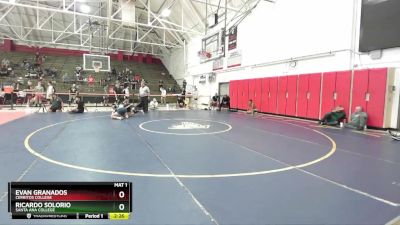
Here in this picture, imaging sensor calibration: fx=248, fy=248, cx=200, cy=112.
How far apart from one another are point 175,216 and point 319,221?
141 centimetres

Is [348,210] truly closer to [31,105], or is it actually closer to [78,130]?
[78,130]

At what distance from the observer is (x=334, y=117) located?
9672mm

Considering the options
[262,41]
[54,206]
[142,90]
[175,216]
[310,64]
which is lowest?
[175,216]

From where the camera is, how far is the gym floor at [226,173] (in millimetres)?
2568

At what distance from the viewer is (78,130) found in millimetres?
7535

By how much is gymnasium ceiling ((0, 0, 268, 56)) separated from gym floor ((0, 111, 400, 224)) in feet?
37.4

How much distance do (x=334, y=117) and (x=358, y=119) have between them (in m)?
1.01

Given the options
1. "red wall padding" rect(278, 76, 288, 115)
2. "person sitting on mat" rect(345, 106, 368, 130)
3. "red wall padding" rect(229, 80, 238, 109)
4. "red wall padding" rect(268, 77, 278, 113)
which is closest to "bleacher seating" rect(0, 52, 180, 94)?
"red wall padding" rect(229, 80, 238, 109)

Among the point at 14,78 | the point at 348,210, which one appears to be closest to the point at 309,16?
the point at 348,210

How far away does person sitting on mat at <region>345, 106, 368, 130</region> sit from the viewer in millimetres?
8672

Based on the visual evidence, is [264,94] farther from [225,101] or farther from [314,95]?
[225,101]
